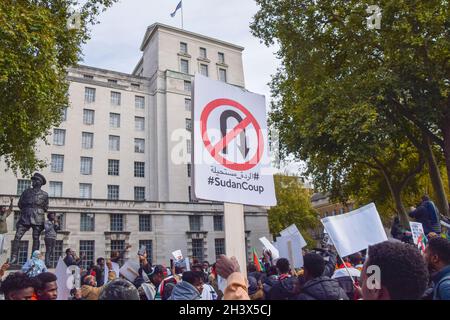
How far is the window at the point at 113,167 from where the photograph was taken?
45.0 meters

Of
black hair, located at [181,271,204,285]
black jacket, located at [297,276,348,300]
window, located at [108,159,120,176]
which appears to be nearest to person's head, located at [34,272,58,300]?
black hair, located at [181,271,204,285]

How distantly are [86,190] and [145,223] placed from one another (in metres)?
7.45

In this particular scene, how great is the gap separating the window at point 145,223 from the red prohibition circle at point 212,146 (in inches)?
1543

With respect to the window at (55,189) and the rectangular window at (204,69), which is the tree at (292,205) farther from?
the window at (55,189)

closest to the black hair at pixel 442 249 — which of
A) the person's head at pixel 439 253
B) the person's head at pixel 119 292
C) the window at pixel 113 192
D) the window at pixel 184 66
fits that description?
the person's head at pixel 439 253

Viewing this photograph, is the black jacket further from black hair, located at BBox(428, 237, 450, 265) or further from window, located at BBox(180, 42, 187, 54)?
window, located at BBox(180, 42, 187, 54)

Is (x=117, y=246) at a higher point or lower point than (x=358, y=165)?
lower

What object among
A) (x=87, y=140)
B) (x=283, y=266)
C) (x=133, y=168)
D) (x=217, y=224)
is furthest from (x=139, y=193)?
(x=283, y=266)

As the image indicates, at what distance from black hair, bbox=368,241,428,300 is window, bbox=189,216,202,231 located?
4303 cm

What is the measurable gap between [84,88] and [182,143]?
522 inches
